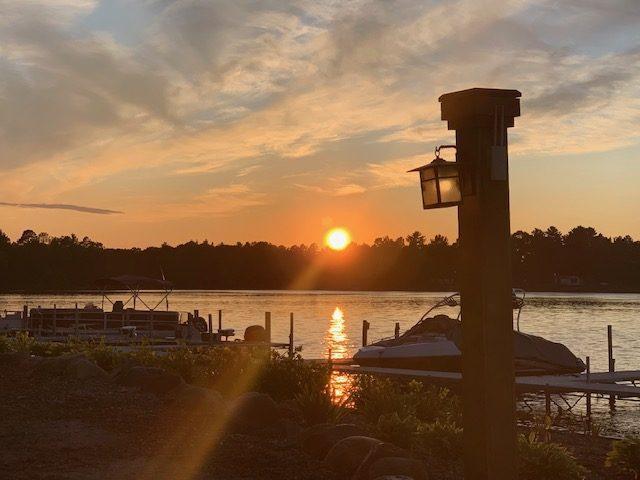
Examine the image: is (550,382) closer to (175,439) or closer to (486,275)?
(175,439)

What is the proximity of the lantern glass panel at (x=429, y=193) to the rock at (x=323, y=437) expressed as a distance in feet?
11.0

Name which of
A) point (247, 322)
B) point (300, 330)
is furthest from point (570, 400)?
point (247, 322)

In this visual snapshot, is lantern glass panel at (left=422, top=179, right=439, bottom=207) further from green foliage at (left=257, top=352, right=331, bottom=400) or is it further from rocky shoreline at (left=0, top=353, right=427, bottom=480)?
green foliage at (left=257, top=352, right=331, bottom=400)

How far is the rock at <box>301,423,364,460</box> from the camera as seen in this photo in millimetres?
9828

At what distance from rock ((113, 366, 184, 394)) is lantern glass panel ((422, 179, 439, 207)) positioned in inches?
276

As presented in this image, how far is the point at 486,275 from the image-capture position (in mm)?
7746

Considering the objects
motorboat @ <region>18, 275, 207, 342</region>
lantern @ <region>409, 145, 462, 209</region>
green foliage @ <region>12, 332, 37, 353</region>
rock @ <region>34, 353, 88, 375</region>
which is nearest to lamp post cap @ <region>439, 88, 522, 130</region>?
lantern @ <region>409, 145, 462, 209</region>

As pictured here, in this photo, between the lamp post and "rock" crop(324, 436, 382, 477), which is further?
"rock" crop(324, 436, 382, 477)

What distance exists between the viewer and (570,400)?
101 ft

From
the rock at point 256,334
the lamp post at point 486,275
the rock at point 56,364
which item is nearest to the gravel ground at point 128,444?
the lamp post at point 486,275

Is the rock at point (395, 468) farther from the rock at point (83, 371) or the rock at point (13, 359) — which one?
the rock at point (13, 359)

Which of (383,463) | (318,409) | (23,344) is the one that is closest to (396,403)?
(318,409)

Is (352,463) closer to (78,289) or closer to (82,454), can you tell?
(82,454)

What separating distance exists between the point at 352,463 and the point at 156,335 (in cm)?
3381
